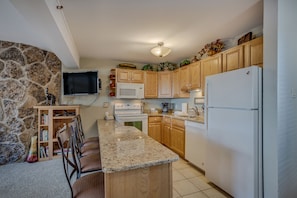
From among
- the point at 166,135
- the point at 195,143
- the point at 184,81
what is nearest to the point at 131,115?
the point at 166,135

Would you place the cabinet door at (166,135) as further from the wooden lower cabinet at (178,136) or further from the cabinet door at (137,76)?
the cabinet door at (137,76)

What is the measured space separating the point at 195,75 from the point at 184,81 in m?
0.46

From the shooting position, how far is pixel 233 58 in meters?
2.48

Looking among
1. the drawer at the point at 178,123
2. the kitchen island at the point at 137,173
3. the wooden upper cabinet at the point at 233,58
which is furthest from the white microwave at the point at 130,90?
the kitchen island at the point at 137,173

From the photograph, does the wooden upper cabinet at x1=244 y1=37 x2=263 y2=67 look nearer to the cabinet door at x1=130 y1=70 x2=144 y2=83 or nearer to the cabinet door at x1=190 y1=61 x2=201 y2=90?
the cabinet door at x1=190 y1=61 x2=201 y2=90

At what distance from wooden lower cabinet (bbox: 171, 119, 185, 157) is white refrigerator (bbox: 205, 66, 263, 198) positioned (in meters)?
0.93

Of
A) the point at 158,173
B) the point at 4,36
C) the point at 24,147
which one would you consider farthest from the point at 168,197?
the point at 4,36

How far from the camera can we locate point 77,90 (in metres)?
3.77

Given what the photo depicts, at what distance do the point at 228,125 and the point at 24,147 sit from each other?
4.03m

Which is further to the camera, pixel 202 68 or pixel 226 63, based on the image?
pixel 202 68

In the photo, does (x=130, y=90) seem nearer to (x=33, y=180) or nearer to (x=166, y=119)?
(x=166, y=119)

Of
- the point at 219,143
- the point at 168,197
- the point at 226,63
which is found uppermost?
the point at 226,63

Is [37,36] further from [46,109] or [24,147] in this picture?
[24,147]

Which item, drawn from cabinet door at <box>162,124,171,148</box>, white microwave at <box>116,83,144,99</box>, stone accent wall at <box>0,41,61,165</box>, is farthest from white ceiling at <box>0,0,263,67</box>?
cabinet door at <box>162,124,171,148</box>
